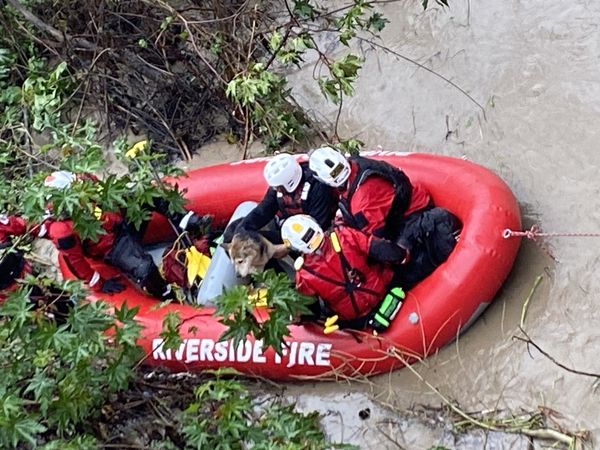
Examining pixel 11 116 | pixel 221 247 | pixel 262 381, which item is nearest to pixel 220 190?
pixel 221 247

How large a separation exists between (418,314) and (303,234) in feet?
2.33

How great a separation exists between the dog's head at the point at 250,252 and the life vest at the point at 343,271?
0.27m

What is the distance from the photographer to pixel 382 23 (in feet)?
16.7

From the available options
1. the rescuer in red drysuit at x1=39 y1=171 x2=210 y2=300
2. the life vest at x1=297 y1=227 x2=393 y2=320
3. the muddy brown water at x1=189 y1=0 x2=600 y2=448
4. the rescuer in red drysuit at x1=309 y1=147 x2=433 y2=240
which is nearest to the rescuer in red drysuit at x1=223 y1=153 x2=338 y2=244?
the rescuer in red drysuit at x1=309 y1=147 x2=433 y2=240

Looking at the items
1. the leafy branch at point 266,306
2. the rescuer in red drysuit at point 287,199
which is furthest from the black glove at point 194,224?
the leafy branch at point 266,306

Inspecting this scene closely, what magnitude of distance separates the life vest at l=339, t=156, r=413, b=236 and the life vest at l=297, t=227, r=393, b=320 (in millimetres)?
140

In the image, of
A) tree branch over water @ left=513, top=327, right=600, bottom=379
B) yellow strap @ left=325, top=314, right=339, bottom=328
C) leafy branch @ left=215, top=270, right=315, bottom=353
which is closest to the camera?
leafy branch @ left=215, top=270, right=315, bottom=353

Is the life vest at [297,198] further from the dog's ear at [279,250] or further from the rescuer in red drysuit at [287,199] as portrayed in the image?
the dog's ear at [279,250]

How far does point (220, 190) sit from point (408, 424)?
1944 mm

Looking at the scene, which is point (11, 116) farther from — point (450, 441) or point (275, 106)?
point (450, 441)

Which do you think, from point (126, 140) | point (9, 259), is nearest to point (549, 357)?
point (126, 140)

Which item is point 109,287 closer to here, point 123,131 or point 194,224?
point 194,224

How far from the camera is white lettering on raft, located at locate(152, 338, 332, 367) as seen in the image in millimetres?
4453

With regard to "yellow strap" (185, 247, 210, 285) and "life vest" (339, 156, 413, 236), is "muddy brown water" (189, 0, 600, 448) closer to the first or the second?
"life vest" (339, 156, 413, 236)
